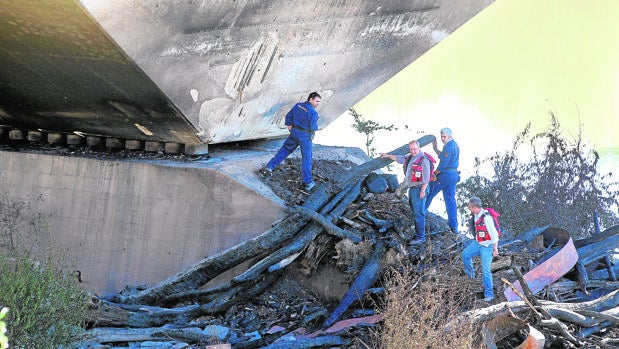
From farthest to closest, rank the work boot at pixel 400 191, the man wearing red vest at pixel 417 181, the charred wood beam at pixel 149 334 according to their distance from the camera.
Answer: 1. the work boot at pixel 400 191
2. the man wearing red vest at pixel 417 181
3. the charred wood beam at pixel 149 334

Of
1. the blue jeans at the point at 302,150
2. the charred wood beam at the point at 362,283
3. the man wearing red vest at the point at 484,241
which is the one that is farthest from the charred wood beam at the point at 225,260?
the man wearing red vest at the point at 484,241

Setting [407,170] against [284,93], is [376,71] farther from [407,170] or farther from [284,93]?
[407,170]

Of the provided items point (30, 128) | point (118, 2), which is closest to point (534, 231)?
point (118, 2)

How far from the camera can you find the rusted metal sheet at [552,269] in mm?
9500

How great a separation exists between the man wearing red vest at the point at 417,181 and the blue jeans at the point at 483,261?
146 centimetres

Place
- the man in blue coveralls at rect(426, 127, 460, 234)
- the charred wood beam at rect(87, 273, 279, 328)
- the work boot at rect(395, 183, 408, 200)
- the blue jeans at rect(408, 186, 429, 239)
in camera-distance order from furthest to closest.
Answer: the work boot at rect(395, 183, 408, 200)
the man in blue coveralls at rect(426, 127, 460, 234)
the blue jeans at rect(408, 186, 429, 239)
the charred wood beam at rect(87, 273, 279, 328)

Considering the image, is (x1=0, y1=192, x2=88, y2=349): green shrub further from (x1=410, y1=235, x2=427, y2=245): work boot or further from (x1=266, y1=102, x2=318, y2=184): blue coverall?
(x1=266, y1=102, x2=318, y2=184): blue coverall

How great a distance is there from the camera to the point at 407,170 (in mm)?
10758

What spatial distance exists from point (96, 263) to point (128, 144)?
1999 millimetres

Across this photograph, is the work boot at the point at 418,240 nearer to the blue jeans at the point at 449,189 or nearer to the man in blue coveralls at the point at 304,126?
the blue jeans at the point at 449,189

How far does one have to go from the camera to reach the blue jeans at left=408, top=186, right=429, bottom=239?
10758mm

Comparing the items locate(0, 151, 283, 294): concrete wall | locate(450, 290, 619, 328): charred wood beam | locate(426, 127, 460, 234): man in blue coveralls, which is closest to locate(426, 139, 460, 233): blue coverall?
locate(426, 127, 460, 234): man in blue coveralls

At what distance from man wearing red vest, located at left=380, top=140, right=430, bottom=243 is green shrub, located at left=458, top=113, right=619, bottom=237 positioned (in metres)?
4.41

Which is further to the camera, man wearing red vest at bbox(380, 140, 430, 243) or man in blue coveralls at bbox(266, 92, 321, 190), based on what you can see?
man in blue coveralls at bbox(266, 92, 321, 190)
